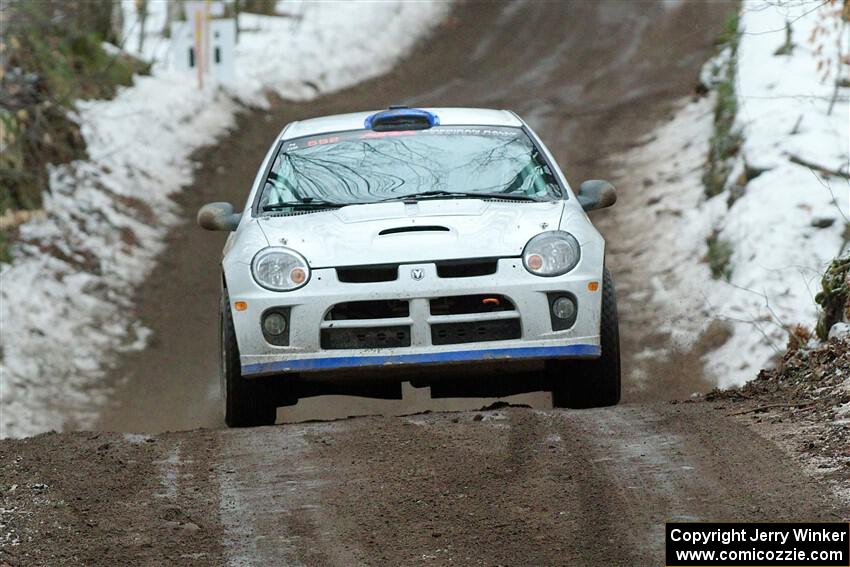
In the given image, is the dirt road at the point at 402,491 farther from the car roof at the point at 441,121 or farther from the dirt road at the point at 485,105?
the dirt road at the point at 485,105

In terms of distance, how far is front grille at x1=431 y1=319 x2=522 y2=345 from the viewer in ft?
23.2

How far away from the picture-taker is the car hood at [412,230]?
709cm

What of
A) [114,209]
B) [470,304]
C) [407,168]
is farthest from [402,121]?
[114,209]

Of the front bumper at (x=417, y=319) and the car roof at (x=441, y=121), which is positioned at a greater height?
the car roof at (x=441, y=121)

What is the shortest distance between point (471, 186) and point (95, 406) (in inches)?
200

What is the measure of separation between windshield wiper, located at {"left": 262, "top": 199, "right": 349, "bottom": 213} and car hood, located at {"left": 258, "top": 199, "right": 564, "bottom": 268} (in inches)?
4.9

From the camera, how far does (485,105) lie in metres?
21.3

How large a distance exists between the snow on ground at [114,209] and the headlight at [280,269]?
475cm

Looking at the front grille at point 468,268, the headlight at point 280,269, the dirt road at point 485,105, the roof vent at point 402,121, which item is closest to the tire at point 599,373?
the front grille at point 468,268

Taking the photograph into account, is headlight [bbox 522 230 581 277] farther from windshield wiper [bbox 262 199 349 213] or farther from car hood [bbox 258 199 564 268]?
windshield wiper [bbox 262 199 349 213]

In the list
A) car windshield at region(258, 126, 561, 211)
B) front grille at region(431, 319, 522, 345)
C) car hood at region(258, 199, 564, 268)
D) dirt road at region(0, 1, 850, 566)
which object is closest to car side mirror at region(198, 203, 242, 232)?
car windshield at region(258, 126, 561, 211)

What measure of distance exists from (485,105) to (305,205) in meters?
13.8

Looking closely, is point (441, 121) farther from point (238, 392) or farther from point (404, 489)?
point (404, 489)

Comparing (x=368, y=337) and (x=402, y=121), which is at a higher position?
(x=402, y=121)
